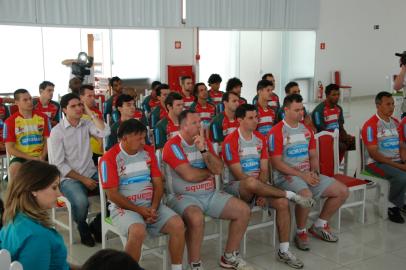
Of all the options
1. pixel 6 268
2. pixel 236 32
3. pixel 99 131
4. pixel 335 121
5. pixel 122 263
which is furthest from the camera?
pixel 236 32

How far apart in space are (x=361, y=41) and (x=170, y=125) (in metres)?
10.4

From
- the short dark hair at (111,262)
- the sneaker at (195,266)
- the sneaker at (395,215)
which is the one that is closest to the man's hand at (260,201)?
the sneaker at (195,266)

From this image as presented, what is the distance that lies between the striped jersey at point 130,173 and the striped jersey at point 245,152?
69 centimetres

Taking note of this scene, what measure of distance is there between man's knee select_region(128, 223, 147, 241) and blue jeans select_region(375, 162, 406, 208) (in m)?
2.60

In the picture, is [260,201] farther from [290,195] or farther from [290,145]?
[290,145]

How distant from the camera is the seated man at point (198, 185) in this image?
3.36 m

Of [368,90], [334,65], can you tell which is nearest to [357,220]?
[334,65]

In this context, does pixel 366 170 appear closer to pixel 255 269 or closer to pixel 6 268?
pixel 255 269

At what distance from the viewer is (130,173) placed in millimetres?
3178

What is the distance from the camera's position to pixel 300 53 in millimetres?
12805

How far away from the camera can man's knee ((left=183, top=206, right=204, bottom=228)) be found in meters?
3.21

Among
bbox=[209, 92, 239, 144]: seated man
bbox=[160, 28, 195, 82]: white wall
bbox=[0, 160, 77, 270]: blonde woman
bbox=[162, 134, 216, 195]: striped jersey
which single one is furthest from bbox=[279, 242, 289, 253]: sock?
bbox=[160, 28, 195, 82]: white wall

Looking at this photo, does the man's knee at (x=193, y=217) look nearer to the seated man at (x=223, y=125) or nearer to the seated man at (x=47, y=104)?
the seated man at (x=223, y=125)

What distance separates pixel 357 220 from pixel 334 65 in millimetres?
9379
